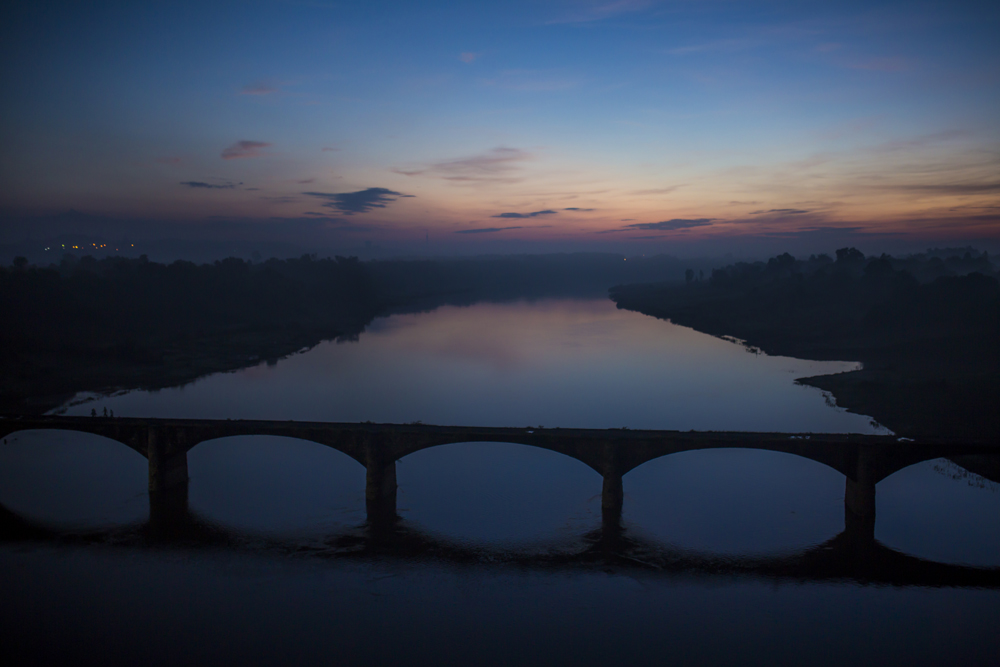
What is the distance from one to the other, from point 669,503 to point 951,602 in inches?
468

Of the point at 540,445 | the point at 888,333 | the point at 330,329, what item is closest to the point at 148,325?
the point at 330,329

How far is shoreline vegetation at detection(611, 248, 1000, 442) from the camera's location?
4716cm

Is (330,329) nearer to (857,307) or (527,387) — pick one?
(527,387)

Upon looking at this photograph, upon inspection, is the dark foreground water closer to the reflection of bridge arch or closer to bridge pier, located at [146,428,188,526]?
the reflection of bridge arch

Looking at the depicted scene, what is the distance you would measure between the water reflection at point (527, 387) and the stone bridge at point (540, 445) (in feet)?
47.9

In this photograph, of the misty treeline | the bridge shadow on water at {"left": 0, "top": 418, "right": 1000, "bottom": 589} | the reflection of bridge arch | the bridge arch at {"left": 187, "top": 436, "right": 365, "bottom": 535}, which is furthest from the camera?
the misty treeline

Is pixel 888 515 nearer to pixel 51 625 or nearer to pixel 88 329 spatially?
pixel 51 625

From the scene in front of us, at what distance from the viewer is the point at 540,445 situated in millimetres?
28953

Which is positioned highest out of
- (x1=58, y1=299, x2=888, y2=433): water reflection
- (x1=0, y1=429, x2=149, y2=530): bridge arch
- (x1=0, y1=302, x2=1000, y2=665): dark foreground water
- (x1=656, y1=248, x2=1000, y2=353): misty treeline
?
(x1=656, y1=248, x2=1000, y2=353): misty treeline

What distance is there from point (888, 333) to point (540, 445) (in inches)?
2820

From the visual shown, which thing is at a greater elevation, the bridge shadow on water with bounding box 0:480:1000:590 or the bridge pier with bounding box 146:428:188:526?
the bridge pier with bounding box 146:428:188:526

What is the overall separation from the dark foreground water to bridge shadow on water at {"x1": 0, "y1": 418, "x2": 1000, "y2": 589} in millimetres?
153

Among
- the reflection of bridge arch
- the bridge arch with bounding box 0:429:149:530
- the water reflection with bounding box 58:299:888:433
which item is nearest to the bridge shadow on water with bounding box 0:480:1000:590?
the reflection of bridge arch

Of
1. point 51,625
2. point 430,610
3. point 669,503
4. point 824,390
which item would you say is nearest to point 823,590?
point 669,503
